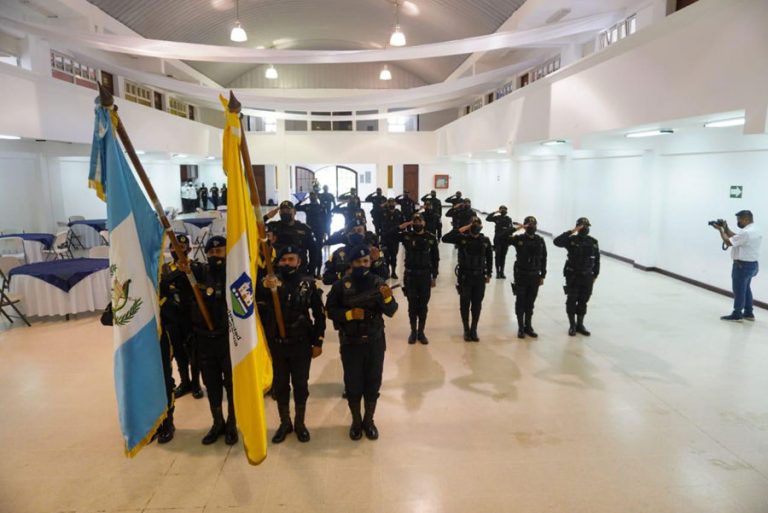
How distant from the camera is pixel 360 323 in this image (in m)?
4.16

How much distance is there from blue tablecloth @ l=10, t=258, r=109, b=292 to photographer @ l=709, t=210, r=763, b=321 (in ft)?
33.6

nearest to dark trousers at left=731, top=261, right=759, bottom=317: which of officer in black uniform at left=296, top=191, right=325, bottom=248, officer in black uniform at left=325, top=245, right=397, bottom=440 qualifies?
officer in black uniform at left=325, top=245, right=397, bottom=440

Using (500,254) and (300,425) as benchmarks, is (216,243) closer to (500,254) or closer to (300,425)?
(300,425)

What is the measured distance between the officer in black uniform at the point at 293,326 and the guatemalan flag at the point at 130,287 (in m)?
0.89

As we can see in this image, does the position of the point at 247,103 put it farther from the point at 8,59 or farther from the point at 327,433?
the point at 327,433

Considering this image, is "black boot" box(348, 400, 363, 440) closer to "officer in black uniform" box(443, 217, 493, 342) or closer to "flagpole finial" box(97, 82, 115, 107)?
"officer in black uniform" box(443, 217, 493, 342)

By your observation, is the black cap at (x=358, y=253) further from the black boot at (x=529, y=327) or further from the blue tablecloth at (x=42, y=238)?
the blue tablecloth at (x=42, y=238)

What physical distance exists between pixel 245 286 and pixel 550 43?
33.1 feet

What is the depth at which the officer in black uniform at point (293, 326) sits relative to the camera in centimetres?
407

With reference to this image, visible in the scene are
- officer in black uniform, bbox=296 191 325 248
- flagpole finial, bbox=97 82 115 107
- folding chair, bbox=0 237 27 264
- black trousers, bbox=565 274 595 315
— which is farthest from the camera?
officer in black uniform, bbox=296 191 325 248

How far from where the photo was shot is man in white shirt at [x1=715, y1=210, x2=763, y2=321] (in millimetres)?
7395

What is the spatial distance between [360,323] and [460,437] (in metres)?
1.45

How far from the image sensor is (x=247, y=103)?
1822 centimetres

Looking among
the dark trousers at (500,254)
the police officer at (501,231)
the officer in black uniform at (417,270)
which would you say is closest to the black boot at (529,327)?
the officer in black uniform at (417,270)
